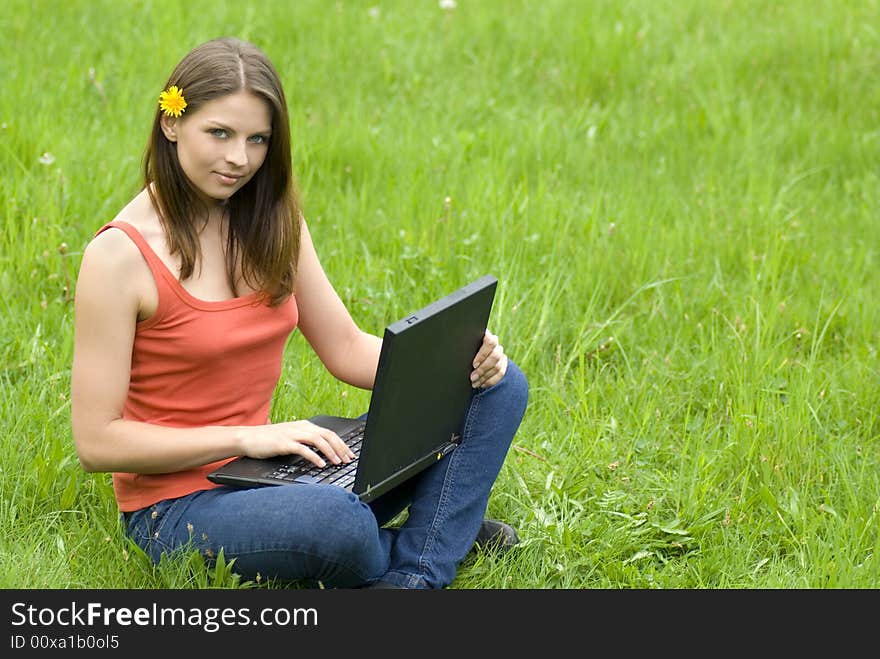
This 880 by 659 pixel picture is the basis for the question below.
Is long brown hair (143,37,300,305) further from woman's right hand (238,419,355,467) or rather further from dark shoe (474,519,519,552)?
dark shoe (474,519,519,552)

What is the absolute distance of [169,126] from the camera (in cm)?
277

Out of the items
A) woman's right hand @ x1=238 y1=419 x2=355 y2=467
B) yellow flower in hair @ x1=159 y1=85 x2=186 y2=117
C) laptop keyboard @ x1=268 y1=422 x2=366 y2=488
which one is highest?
yellow flower in hair @ x1=159 y1=85 x2=186 y2=117

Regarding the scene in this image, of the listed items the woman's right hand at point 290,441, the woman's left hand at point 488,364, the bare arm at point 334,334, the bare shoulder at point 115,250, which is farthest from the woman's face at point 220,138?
the woman's left hand at point 488,364

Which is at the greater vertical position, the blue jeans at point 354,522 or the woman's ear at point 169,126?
the woman's ear at point 169,126

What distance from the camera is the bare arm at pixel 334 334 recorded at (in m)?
3.16

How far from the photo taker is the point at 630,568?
3.15m

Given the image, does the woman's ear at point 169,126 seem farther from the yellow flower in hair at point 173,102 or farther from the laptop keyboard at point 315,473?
the laptop keyboard at point 315,473

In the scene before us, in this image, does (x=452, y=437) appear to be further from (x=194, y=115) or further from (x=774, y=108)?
(x=774, y=108)

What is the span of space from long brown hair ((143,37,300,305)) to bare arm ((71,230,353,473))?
0.15 metres

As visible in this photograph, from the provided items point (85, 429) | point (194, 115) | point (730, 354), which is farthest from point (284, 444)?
point (730, 354)

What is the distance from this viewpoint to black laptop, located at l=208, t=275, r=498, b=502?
260 centimetres

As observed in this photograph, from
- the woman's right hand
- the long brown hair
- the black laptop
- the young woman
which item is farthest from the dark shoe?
the long brown hair

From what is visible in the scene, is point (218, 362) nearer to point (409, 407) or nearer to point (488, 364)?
point (409, 407)

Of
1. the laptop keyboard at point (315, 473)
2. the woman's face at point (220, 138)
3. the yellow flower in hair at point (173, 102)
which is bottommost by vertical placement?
the laptop keyboard at point (315, 473)
